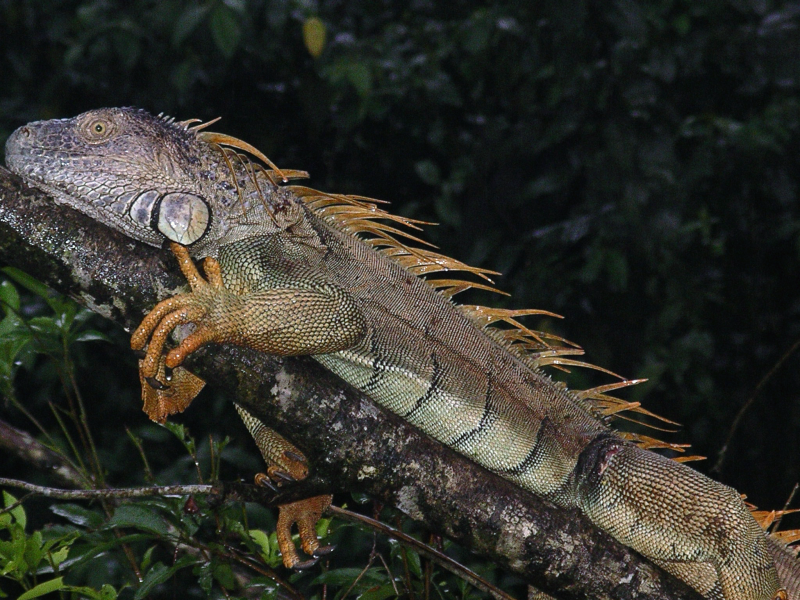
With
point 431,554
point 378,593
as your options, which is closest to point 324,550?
point 378,593

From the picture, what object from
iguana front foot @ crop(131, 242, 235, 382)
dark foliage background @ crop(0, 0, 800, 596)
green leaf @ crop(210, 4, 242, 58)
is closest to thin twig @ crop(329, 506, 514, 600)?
iguana front foot @ crop(131, 242, 235, 382)

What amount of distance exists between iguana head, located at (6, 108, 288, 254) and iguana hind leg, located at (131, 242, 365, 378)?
166 mm

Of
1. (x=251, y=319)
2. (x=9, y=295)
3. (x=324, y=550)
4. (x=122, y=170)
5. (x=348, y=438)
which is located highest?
(x=122, y=170)

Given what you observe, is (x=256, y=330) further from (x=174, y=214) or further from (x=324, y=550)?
(x=324, y=550)

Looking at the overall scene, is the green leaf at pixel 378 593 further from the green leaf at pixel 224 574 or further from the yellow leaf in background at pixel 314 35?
the yellow leaf in background at pixel 314 35

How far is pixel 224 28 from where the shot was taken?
379cm

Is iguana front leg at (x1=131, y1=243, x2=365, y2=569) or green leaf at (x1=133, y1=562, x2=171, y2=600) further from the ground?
iguana front leg at (x1=131, y1=243, x2=365, y2=569)

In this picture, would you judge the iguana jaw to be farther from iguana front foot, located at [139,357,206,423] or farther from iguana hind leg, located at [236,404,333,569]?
iguana hind leg, located at [236,404,333,569]

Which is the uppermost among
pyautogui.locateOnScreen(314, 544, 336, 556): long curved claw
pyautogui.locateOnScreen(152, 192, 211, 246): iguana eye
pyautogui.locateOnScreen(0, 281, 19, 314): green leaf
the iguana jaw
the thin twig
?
the iguana jaw

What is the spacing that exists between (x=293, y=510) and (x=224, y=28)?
2.31 meters

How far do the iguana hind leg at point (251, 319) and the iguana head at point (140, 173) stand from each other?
17 cm

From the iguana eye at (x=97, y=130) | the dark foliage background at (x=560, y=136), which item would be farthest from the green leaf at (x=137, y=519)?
the dark foliage background at (x=560, y=136)

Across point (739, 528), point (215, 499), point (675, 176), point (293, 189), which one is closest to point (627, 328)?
point (675, 176)

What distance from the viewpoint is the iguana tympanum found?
2297 mm
